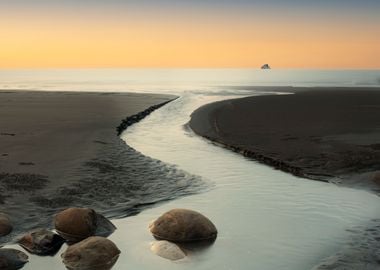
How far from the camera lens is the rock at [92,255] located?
8516 mm

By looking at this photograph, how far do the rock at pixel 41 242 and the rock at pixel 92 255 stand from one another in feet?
1.38

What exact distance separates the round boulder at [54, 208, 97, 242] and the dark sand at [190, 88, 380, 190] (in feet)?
27.9

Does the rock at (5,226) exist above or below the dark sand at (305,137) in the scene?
above

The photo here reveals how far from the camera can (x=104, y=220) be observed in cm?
1038

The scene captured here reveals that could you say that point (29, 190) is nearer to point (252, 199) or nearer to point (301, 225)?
point (252, 199)

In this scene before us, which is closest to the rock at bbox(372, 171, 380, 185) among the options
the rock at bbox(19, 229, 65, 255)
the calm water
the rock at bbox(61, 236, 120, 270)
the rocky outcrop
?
the calm water

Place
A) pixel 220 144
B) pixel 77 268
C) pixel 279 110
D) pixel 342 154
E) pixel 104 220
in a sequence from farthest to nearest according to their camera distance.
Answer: pixel 279 110
pixel 220 144
pixel 342 154
pixel 104 220
pixel 77 268

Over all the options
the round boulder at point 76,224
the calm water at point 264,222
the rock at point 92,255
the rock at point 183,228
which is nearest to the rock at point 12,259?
the calm water at point 264,222

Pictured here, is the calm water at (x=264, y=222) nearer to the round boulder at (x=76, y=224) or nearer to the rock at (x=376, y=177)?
the round boulder at (x=76, y=224)

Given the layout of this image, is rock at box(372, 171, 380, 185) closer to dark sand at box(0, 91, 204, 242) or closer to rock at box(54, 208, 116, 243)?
dark sand at box(0, 91, 204, 242)

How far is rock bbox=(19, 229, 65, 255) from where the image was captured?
9.10 metres

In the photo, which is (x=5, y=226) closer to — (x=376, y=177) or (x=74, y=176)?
(x=74, y=176)

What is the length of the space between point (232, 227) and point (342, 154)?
389 inches

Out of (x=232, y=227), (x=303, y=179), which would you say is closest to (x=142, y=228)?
(x=232, y=227)
